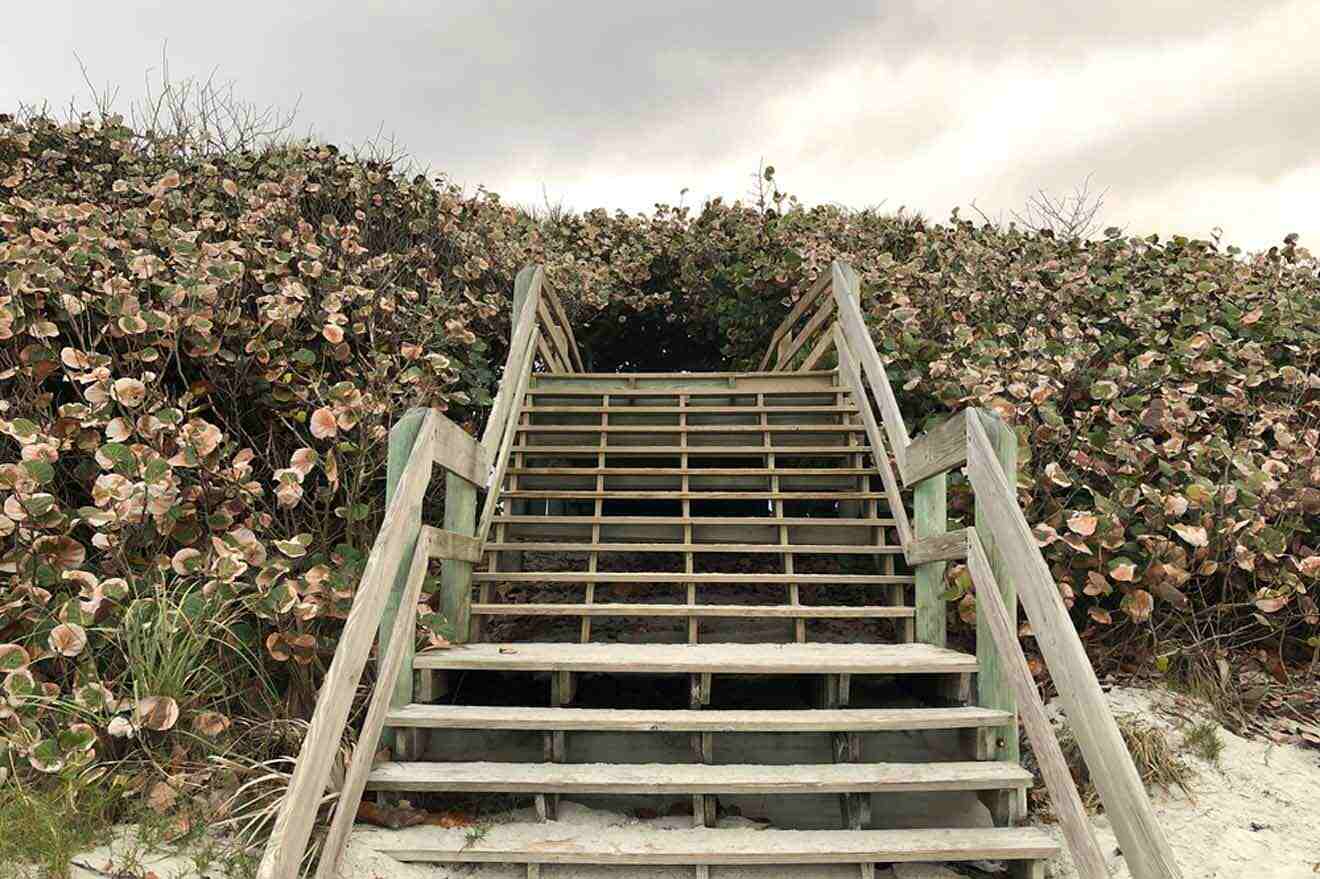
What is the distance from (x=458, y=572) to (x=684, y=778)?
146 cm

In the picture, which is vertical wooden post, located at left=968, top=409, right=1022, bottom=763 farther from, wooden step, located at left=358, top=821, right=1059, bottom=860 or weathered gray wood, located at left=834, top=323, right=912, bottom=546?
weathered gray wood, located at left=834, top=323, right=912, bottom=546

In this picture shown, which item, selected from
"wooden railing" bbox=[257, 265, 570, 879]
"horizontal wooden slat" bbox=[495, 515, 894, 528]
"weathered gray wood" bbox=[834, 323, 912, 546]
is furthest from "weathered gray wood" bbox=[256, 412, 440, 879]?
"weathered gray wood" bbox=[834, 323, 912, 546]

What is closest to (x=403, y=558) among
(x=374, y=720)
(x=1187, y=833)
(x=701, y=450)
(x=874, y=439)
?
(x=374, y=720)

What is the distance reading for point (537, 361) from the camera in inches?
272

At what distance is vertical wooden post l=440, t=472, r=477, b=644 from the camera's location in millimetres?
3779

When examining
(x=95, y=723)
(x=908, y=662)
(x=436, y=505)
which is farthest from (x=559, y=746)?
(x=436, y=505)

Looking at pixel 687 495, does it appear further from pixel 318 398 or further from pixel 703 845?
pixel 703 845

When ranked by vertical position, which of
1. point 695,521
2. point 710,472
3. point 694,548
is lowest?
point 694,548

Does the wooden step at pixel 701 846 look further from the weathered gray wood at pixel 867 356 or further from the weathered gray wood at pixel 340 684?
the weathered gray wood at pixel 867 356

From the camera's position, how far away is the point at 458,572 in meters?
3.82

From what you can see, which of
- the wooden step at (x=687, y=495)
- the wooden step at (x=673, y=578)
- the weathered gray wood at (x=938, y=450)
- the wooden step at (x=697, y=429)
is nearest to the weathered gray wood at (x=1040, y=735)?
the weathered gray wood at (x=938, y=450)

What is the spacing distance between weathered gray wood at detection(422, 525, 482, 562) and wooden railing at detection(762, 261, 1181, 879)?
2015 millimetres

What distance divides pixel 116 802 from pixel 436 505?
2380 millimetres

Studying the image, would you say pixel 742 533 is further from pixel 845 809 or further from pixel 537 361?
pixel 537 361
